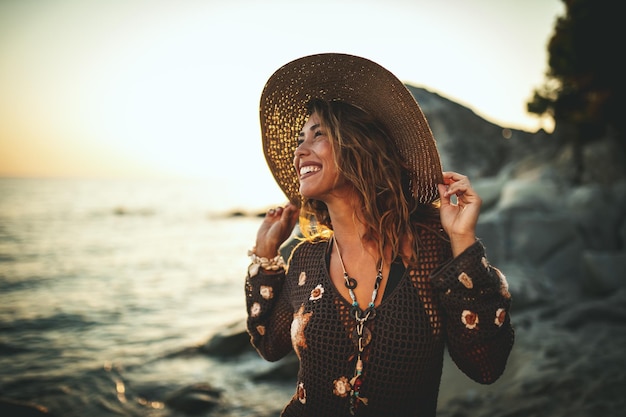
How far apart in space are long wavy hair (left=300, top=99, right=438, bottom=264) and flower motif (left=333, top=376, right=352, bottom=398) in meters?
0.63

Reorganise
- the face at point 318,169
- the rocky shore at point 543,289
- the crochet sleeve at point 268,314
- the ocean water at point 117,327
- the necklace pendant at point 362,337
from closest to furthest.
Answer: the necklace pendant at point 362,337 → the face at point 318,169 → the crochet sleeve at point 268,314 → the rocky shore at point 543,289 → the ocean water at point 117,327

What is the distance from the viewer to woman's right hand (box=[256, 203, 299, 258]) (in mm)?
2453

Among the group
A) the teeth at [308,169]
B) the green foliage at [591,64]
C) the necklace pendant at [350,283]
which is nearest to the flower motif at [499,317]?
the necklace pendant at [350,283]

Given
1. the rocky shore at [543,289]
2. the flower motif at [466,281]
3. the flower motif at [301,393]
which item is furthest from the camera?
the rocky shore at [543,289]

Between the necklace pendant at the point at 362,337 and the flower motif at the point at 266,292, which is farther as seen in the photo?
the flower motif at the point at 266,292

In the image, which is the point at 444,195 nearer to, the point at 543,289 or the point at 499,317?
the point at 499,317

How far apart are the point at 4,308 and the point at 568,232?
13623mm

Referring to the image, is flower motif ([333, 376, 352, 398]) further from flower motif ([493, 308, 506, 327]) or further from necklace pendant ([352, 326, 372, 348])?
flower motif ([493, 308, 506, 327])

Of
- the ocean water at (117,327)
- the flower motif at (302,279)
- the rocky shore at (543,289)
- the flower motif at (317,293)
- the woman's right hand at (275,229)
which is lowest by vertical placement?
the ocean water at (117,327)

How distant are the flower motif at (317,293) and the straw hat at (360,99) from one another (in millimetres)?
724

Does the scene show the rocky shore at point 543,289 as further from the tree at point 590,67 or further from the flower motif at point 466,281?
the flower motif at point 466,281

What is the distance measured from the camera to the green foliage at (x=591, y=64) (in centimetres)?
1445

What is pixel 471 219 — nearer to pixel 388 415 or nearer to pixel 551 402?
pixel 388 415

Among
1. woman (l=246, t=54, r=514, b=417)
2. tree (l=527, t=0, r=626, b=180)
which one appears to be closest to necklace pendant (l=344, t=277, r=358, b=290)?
woman (l=246, t=54, r=514, b=417)
